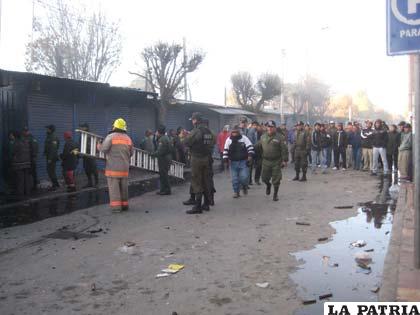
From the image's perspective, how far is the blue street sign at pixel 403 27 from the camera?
4680mm

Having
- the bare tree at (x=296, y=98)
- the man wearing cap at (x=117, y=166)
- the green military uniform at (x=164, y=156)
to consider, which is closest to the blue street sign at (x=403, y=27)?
the man wearing cap at (x=117, y=166)

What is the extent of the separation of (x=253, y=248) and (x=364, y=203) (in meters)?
4.63

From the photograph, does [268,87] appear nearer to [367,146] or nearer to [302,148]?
[367,146]

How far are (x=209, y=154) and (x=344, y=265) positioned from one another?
13.8 ft

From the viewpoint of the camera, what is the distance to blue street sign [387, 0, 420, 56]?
184 inches

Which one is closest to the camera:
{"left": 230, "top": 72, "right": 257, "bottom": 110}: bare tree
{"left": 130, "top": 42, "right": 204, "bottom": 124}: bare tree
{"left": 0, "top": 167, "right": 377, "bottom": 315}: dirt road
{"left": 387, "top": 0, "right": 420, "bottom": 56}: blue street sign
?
{"left": 0, "top": 167, "right": 377, "bottom": 315}: dirt road

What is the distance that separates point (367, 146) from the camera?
17.4m

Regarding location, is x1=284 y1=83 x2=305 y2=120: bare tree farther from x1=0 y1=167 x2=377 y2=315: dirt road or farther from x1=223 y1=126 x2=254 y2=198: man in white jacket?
x1=0 y1=167 x2=377 y2=315: dirt road

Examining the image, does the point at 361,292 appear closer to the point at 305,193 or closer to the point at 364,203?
the point at 364,203

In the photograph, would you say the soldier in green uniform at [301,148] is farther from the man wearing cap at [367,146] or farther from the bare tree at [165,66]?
the bare tree at [165,66]

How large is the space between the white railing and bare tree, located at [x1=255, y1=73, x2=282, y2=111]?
25.0 metres

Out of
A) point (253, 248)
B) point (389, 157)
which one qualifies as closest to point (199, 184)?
point (253, 248)

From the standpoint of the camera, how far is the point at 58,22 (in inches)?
1100

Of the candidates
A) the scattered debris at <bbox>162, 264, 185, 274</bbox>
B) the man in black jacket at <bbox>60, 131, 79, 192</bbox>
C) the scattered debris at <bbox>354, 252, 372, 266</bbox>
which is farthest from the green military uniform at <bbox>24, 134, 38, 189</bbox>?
the scattered debris at <bbox>354, 252, 372, 266</bbox>
